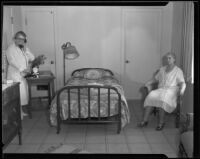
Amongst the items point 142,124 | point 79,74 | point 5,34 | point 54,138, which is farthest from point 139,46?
point 5,34

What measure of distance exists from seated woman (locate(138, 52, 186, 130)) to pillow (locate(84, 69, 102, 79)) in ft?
1.93

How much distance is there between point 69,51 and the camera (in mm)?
1985

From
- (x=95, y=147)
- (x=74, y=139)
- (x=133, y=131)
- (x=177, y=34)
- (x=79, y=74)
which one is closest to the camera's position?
(x=95, y=147)

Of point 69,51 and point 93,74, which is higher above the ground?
Answer: point 69,51

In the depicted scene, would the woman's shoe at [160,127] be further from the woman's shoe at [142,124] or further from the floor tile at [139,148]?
the floor tile at [139,148]

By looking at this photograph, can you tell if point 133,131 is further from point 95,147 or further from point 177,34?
point 177,34

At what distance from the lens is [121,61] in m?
2.11

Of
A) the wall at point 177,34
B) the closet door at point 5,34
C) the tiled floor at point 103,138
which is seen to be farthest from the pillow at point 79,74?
the wall at point 177,34

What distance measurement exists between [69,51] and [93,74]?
288 millimetres

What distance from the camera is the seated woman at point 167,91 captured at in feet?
5.03

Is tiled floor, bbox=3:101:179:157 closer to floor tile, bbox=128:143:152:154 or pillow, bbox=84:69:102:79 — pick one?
floor tile, bbox=128:143:152:154

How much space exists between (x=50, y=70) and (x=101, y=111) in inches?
→ 29.5

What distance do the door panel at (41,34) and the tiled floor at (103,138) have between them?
574mm

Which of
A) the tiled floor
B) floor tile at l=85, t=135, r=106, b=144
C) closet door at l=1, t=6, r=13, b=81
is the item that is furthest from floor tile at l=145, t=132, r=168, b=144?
closet door at l=1, t=6, r=13, b=81
